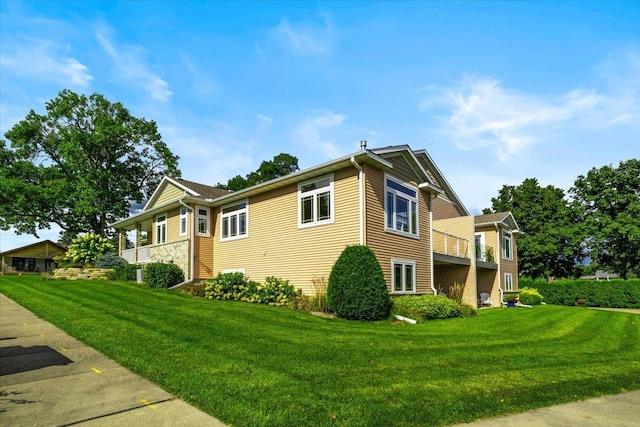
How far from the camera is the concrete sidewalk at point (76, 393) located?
4.05 m

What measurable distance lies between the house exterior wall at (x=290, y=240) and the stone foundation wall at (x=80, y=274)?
25.6ft

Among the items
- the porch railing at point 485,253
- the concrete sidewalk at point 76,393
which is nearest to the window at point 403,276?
the porch railing at point 485,253

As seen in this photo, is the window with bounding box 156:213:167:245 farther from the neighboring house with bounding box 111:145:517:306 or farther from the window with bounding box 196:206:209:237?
the window with bounding box 196:206:209:237

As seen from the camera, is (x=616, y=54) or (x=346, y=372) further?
(x=616, y=54)

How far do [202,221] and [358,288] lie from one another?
10.7 meters

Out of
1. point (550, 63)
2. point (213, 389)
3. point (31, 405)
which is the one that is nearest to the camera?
point (31, 405)

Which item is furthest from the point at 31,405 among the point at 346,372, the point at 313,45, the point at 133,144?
the point at 133,144

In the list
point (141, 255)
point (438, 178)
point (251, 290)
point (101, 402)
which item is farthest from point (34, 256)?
point (101, 402)

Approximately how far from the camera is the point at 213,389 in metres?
4.90

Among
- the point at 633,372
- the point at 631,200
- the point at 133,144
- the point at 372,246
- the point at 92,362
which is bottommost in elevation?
the point at 633,372

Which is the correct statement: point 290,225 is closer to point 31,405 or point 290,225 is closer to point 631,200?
point 31,405

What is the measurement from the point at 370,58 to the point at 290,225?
6.62m

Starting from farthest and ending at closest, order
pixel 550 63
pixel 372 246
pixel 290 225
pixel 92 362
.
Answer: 1. pixel 290 225
2. pixel 372 246
3. pixel 550 63
4. pixel 92 362

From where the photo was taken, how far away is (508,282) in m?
27.8
